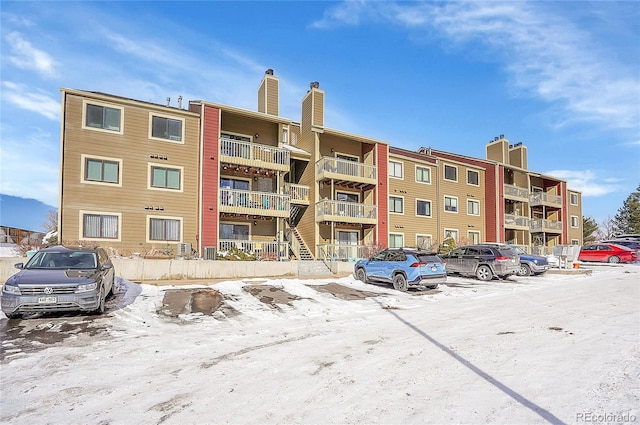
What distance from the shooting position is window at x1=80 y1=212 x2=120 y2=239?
18.6 m

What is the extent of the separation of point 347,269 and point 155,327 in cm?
1336

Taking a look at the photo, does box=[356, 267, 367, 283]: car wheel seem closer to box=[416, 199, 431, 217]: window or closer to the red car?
box=[416, 199, 431, 217]: window

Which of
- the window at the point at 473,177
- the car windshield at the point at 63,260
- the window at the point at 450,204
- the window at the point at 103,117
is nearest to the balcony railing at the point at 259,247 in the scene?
the window at the point at 103,117

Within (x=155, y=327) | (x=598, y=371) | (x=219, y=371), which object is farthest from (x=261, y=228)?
(x=598, y=371)

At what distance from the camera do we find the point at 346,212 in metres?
25.1

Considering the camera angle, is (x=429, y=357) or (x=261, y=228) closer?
(x=429, y=357)

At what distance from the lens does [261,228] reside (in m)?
23.9

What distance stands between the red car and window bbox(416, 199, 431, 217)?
11897 millimetres

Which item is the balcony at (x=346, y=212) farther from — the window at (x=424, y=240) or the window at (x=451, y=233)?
the window at (x=451, y=233)

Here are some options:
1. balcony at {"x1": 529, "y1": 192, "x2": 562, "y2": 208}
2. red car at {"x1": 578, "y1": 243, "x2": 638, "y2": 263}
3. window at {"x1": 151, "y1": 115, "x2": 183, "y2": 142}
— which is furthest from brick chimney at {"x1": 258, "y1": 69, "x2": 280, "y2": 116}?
balcony at {"x1": 529, "y1": 192, "x2": 562, "y2": 208}

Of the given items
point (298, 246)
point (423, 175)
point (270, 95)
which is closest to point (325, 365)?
point (298, 246)

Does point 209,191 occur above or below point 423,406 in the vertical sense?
above

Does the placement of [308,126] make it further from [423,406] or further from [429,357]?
[423,406]

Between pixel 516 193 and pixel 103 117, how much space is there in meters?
33.8
